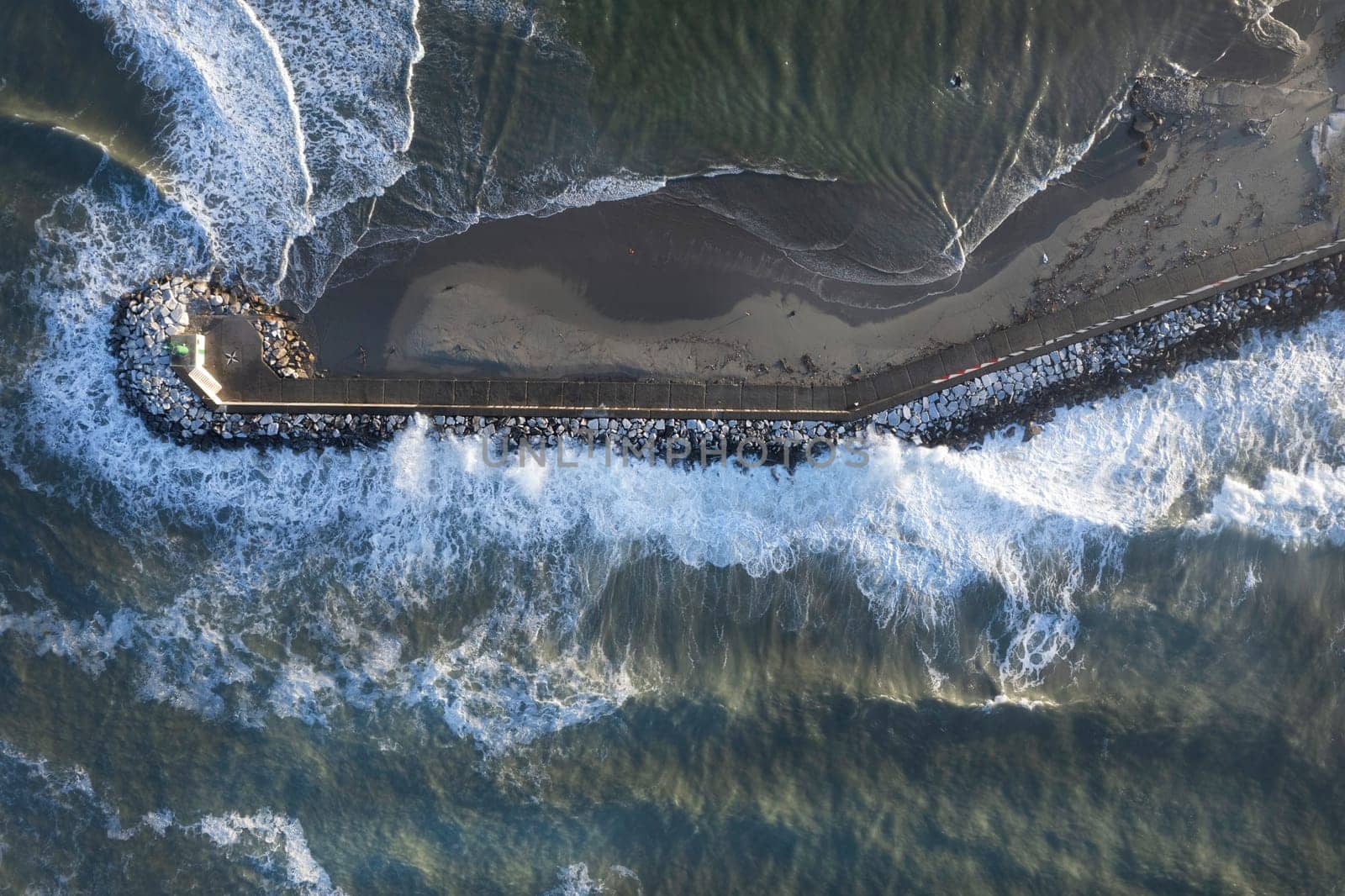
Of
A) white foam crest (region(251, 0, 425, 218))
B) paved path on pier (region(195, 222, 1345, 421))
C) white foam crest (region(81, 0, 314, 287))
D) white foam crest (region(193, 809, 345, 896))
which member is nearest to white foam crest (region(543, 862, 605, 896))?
white foam crest (region(193, 809, 345, 896))

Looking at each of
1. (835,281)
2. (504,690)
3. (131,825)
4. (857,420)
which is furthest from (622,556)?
(131,825)

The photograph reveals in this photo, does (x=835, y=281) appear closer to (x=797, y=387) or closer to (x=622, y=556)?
(x=797, y=387)

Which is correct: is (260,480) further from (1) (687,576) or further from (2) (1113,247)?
(2) (1113,247)

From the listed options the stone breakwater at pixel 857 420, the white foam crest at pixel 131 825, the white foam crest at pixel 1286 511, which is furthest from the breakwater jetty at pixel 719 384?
the white foam crest at pixel 131 825

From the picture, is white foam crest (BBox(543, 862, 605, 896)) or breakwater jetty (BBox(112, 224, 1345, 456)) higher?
breakwater jetty (BBox(112, 224, 1345, 456))

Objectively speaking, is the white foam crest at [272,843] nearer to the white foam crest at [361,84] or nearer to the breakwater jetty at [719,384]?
the breakwater jetty at [719,384]

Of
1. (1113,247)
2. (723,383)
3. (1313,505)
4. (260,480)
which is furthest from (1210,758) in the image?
(260,480)

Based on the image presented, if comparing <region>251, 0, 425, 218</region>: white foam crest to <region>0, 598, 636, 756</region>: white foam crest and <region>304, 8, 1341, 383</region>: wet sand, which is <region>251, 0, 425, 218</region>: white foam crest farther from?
<region>0, 598, 636, 756</region>: white foam crest
